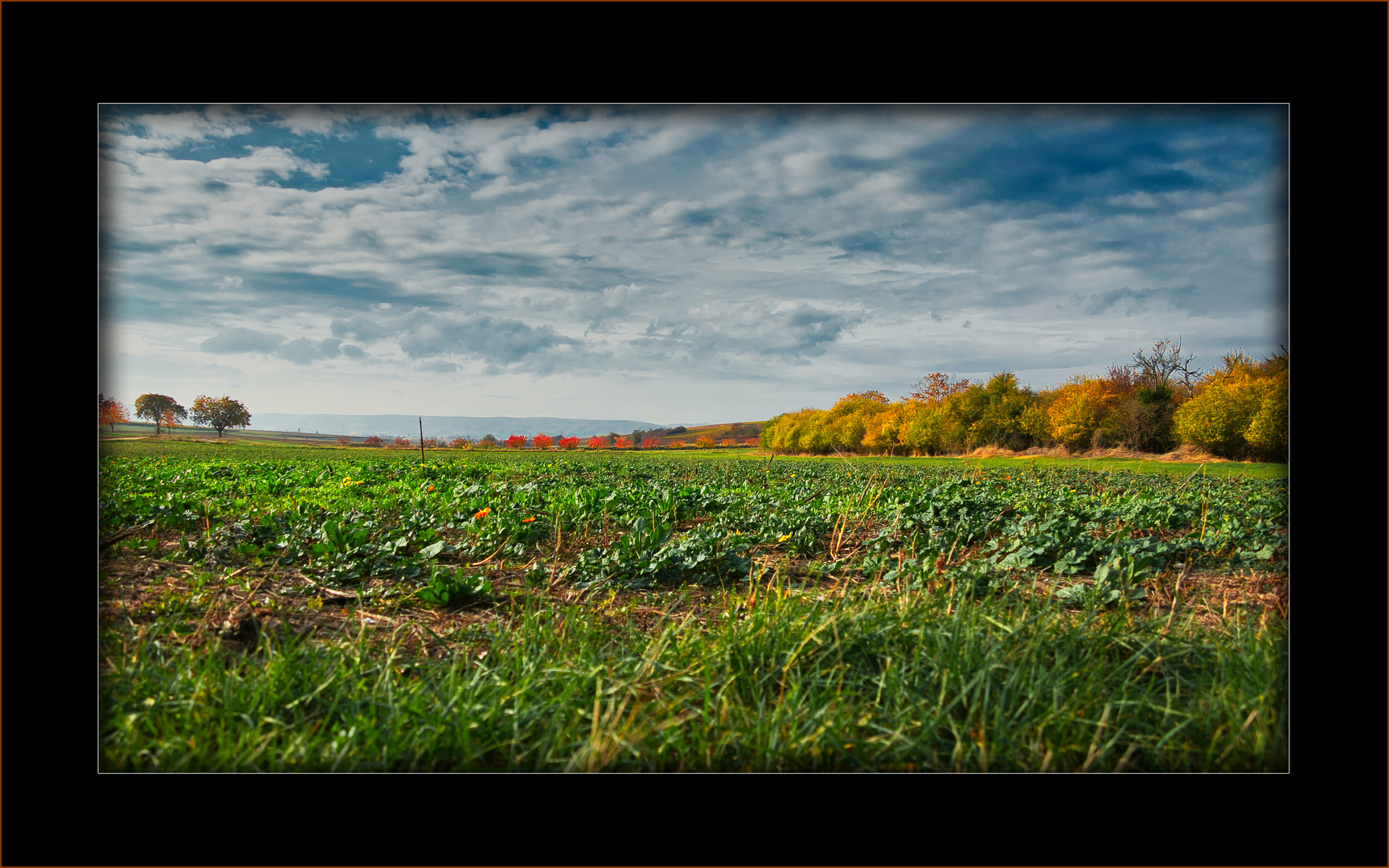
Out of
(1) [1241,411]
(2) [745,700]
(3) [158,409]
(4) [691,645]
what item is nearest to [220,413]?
(3) [158,409]

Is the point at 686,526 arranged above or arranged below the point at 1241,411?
below

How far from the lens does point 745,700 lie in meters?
2.02

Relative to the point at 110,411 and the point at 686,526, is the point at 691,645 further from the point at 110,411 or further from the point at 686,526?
the point at 686,526

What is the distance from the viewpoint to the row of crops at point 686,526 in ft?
11.4

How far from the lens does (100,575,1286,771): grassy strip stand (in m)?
1.77

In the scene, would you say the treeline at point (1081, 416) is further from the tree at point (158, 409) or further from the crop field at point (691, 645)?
the tree at point (158, 409)

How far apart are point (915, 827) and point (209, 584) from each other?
11.9ft

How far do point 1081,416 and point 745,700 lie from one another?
895 centimetres

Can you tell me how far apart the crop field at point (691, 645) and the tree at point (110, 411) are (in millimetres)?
256

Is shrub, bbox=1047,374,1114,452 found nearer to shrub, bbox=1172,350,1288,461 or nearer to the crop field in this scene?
shrub, bbox=1172,350,1288,461

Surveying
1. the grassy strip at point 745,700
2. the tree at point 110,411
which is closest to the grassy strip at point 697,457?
the tree at point 110,411
